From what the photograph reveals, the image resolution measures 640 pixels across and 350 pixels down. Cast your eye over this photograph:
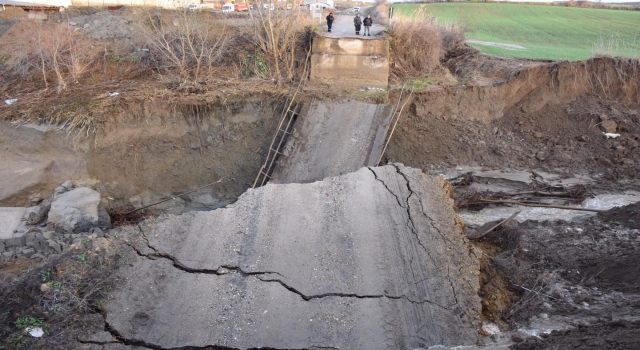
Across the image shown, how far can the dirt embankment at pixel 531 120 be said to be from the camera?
10805mm

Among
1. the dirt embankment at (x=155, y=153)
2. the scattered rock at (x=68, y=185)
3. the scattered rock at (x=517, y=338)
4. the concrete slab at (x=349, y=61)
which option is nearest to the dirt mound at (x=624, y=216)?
the scattered rock at (x=517, y=338)

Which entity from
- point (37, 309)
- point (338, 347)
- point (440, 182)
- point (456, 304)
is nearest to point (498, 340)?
point (456, 304)

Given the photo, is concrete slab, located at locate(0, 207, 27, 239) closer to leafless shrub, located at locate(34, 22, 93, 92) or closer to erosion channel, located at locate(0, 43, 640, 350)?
erosion channel, located at locate(0, 43, 640, 350)

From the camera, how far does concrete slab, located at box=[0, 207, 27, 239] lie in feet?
26.0

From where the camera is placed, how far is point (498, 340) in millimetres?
4543

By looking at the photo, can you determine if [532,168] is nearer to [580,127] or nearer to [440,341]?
[580,127]

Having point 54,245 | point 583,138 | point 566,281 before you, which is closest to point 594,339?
point 566,281

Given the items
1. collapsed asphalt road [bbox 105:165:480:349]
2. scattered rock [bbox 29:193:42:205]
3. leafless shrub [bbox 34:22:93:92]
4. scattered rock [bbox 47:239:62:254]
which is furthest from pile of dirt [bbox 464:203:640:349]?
leafless shrub [bbox 34:22:93:92]

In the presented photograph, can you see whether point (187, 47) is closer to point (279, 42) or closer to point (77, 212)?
point (279, 42)

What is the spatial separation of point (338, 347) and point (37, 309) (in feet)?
10.1

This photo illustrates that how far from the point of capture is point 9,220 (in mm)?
8234

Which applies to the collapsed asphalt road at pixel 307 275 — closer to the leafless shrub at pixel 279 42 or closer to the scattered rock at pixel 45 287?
the scattered rock at pixel 45 287

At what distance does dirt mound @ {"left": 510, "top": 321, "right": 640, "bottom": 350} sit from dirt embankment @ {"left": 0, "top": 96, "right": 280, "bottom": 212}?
23.7 feet

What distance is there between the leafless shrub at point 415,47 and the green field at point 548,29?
1.97m
